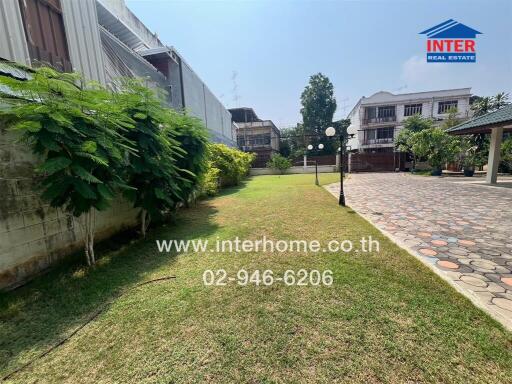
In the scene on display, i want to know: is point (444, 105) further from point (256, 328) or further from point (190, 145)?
point (256, 328)

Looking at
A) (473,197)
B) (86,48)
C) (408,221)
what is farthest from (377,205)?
(86,48)

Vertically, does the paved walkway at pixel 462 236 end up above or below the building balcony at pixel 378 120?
below

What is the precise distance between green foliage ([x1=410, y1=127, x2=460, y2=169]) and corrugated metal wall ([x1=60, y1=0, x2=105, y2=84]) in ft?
63.3

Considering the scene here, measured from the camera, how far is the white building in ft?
88.6

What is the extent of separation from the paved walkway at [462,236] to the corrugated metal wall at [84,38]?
7175 mm

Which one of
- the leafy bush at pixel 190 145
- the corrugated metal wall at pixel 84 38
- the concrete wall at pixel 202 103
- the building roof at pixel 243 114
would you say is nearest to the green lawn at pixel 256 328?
the leafy bush at pixel 190 145

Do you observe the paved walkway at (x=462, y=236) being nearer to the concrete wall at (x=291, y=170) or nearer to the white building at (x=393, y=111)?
the concrete wall at (x=291, y=170)

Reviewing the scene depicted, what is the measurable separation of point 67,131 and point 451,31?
52.7 ft

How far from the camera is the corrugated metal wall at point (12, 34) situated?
3393 mm

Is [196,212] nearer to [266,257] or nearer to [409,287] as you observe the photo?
[266,257]

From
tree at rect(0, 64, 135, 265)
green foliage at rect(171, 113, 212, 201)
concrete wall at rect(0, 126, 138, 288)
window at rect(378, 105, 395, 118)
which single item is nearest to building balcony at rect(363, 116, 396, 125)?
window at rect(378, 105, 395, 118)

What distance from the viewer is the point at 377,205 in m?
7.18

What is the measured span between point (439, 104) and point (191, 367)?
36036 millimetres

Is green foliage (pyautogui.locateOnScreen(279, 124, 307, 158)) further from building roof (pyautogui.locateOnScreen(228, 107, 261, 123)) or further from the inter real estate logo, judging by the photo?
the inter real estate logo
